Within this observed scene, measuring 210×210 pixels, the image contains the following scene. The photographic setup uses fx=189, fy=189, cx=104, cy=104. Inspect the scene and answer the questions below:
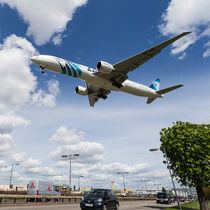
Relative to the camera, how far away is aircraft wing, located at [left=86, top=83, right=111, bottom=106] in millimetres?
30500

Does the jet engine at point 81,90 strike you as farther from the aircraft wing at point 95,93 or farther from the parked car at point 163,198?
the parked car at point 163,198

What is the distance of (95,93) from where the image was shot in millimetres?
31141

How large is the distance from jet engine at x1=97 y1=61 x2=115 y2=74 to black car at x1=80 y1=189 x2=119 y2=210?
13.6 metres

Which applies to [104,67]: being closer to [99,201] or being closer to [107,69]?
[107,69]

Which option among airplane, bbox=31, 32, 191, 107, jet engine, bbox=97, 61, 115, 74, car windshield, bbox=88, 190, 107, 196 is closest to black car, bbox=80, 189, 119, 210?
car windshield, bbox=88, 190, 107, 196

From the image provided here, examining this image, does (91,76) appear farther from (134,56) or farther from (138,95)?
(138,95)

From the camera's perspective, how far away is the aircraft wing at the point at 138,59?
21.9m

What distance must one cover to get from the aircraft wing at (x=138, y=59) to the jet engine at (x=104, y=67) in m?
1.32

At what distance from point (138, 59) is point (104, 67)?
4.53 metres

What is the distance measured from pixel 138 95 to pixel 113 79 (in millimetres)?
5766

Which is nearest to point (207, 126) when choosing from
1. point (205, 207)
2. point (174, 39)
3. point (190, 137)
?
point (190, 137)

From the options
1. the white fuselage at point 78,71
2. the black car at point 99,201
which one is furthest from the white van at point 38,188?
the black car at point 99,201

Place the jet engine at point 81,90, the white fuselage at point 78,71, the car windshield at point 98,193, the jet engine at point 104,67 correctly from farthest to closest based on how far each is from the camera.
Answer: the jet engine at point 81,90
the jet engine at point 104,67
the white fuselage at point 78,71
the car windshield at point 98,193

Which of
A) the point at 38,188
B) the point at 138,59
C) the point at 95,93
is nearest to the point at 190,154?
the point at 138,59
